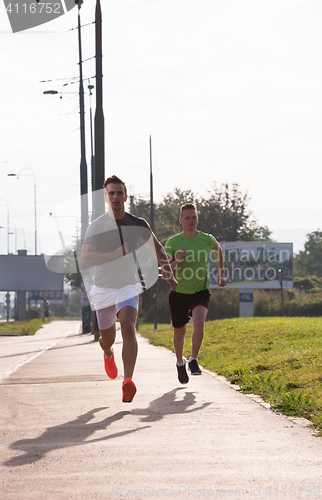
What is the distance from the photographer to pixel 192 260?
8.05m

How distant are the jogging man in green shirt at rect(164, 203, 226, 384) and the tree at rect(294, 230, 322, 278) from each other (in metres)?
100

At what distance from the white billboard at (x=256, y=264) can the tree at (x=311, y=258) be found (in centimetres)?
5811

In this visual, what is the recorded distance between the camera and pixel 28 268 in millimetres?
59906

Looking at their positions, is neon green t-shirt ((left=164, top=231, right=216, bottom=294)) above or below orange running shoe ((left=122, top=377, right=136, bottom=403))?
above

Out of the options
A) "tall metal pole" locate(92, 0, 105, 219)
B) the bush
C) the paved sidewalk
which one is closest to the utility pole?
"tall metal pole" locate(92, 0, 105, 219)

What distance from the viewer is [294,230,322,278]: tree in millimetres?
109062

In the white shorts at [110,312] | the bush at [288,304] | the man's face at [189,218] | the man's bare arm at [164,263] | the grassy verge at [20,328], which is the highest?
the man's face at [189,218]

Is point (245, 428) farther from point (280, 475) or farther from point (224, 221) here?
point (224, 221)

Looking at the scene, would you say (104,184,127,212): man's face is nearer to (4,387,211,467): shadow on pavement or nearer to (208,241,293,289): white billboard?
(4,387,211,467): shadow on pavement

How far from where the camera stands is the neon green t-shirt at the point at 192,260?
812cm

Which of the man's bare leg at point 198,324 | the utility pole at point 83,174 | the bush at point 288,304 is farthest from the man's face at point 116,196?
the bush at point 288,304

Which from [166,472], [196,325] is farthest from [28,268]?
[166,472]

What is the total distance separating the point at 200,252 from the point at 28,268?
53.0 meters

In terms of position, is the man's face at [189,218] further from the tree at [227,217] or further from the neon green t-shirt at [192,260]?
the tree at [227,217]
